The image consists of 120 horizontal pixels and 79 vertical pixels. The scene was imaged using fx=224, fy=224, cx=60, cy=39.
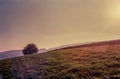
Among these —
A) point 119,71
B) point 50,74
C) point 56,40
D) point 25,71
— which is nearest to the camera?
point 119,71

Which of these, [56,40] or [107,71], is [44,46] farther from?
[107,71]

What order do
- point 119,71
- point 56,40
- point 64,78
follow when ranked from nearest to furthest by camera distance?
point 119,71 → point 64,78 → point 56,40

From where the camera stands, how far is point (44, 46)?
842cm

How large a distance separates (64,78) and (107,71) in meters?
1.24

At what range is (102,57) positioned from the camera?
711cm

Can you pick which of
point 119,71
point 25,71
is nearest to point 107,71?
point 119,71

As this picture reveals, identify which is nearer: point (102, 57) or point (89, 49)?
point (102, 57)

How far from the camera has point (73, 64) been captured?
7.08 meters

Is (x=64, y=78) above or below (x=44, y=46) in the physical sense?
below

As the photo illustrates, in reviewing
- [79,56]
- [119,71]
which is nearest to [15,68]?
[79,56]

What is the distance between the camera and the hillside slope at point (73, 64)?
6312mm

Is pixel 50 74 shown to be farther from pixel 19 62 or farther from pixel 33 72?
pixel 19 62

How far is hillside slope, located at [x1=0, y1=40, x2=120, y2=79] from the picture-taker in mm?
6312

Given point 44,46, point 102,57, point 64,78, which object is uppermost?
point 44,46
